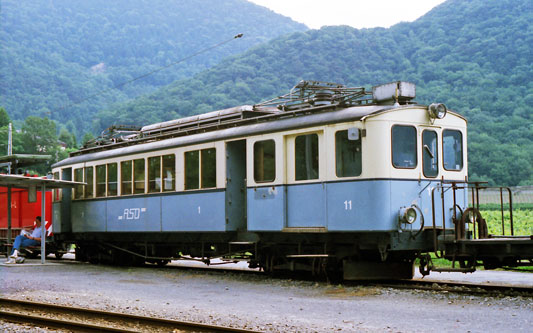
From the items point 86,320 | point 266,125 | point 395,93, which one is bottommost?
point 86,320

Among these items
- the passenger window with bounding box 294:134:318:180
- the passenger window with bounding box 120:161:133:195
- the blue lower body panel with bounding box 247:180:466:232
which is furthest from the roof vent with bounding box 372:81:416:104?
the passenger window with bounding box 120:161:133:195

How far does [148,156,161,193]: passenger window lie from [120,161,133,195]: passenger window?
94 centimetres

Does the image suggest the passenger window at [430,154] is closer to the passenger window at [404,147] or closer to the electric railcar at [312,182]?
the electric railcar at [312,182]

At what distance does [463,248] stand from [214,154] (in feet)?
20.3

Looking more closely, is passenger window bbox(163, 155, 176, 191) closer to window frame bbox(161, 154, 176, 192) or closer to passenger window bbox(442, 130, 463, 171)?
window frame bbox(161, 154, 176, 192)

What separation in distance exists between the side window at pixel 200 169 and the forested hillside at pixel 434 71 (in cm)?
4788

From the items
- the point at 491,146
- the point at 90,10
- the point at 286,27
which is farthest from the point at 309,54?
the point at 90,10

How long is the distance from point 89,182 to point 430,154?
11133mm

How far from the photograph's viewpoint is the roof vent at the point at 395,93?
42.4ft

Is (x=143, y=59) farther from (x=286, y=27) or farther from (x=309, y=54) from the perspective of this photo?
(x=309, y=54)

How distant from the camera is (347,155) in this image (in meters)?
12.5

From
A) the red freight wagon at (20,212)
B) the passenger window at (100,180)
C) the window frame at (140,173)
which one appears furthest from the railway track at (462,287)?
the red freight wagon at (20,212)

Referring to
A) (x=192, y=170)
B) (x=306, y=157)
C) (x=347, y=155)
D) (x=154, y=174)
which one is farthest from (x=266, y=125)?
(x=154, y=174)

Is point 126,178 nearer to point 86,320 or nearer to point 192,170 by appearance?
point 192,170
